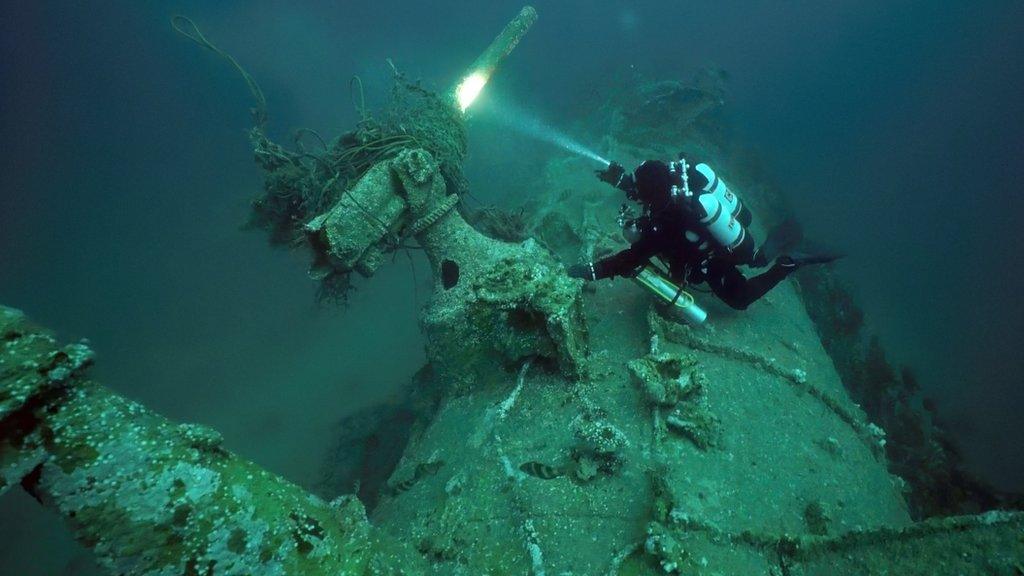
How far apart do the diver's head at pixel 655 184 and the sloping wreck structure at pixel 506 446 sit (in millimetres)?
1307

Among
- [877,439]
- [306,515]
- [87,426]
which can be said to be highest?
[87,426]

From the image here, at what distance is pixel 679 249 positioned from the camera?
181 inches

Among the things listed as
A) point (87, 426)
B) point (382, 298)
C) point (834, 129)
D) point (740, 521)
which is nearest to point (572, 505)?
point (740, 521)

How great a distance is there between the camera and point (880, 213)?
2317 cm

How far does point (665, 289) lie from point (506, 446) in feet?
7.99

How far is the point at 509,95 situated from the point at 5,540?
87.8 ft

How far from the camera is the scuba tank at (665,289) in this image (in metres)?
4.64

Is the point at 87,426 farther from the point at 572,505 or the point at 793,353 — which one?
the point at 793,353

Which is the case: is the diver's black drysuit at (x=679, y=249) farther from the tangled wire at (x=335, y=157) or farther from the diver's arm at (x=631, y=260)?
the tangled wire at (x=335, y=157)

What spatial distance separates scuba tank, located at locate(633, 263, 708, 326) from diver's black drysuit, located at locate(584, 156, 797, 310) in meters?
0.11

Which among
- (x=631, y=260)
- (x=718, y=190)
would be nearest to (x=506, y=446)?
(x=631, y=260)

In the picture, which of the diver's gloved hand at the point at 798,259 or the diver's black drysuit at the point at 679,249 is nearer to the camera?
the diver's black drysuit at the point at 679,249

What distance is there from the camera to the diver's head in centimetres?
444

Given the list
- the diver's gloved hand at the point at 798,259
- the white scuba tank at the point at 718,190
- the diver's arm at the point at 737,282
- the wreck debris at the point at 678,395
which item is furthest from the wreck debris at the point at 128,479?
the diver's gloved hand at the point at 798,259
